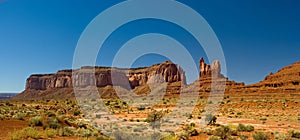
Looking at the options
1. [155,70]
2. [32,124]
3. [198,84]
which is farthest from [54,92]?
[32,124]

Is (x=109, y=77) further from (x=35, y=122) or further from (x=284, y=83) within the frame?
(x=35, y=122)

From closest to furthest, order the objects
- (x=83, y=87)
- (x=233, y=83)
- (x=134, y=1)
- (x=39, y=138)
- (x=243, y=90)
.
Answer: (x=39, y=138)
(x=134, y=1)
(x=243, y=90)
(x=233, y=83)
(x=83, y=87)

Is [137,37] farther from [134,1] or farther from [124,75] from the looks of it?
[124,75]

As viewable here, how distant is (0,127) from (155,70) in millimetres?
128491

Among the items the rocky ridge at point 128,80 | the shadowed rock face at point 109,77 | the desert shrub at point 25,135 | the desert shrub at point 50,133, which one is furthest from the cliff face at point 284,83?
the desert shrub at point 25,135

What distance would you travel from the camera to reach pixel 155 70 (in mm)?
141125

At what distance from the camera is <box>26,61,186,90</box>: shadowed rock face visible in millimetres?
128625

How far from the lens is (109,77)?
5266 inches

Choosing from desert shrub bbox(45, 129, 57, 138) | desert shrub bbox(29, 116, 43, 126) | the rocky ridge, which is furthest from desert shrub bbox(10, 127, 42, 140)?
the rocky ridge

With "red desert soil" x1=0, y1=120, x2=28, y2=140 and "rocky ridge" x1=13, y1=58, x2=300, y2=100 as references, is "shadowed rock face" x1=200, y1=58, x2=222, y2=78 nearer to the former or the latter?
"rocky ridge" x1=13, y1=58, x2=300, y2=100

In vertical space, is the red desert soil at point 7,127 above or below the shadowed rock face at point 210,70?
below

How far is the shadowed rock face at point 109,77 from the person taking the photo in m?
129

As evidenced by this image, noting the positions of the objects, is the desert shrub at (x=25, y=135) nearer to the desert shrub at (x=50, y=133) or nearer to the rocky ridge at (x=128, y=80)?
the desert shrub at (x=50, y=133)

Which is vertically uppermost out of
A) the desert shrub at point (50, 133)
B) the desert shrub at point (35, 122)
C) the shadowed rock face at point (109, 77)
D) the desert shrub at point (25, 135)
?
the shadowed rock face at point (109, 77)
